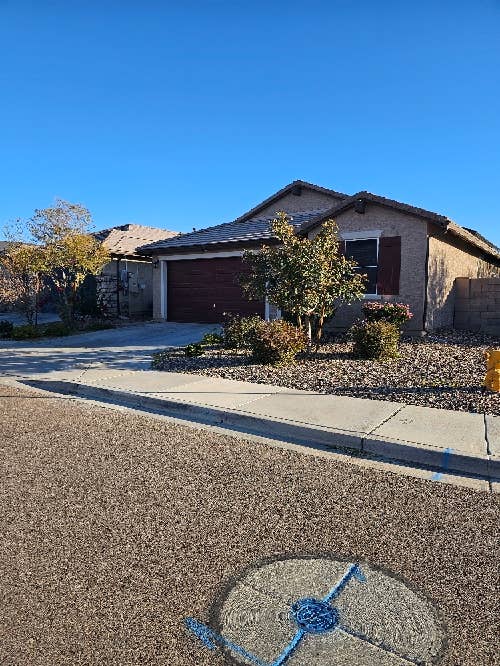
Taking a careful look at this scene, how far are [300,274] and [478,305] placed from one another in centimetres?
743

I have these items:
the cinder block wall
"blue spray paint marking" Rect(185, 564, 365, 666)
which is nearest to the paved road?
"blue spray paint marking" Rect(185, 564, 365, 666)

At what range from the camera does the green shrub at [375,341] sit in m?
9.91

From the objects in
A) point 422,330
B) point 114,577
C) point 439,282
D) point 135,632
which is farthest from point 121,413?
point 439,282

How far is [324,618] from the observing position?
254 centimetres

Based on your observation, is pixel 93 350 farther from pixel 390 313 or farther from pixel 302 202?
pixel 302 202

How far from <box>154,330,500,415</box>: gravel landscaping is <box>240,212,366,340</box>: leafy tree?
1.35 metres

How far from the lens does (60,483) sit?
4.29 metres

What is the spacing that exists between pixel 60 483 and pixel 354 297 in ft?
26.1

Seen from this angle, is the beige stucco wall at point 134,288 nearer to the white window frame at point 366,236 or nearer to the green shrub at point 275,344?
the white window frame at point 366,236

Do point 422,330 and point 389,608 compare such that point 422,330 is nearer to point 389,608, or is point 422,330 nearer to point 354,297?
point 354,297

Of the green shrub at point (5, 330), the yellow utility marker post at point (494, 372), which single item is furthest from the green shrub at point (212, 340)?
the green shrub at point (5, 330)

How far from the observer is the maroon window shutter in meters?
12.7

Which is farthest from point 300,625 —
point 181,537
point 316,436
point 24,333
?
point 24,333

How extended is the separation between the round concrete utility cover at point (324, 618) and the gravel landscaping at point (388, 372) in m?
4.35
